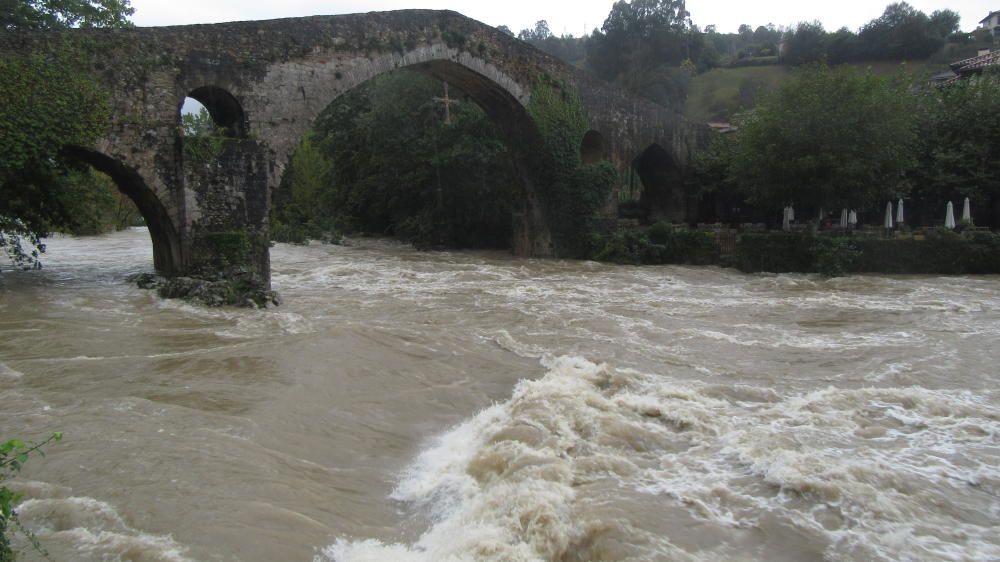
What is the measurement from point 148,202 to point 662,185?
17.7 m

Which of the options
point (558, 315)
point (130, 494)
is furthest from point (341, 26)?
point (130, 494)

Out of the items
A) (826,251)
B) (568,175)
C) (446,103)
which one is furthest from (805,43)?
(826,251)

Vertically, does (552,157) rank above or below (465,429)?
above

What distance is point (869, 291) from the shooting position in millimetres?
14547

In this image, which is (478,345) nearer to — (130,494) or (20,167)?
(130,494)

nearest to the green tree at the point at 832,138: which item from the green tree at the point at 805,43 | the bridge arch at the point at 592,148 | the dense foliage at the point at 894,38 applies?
the bridge arch at the point at 592,148

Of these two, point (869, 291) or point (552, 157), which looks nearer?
point (869, 291)

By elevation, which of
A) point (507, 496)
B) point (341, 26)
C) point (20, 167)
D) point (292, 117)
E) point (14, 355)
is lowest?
point (507, 496)

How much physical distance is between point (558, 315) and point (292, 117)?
21.2 feet

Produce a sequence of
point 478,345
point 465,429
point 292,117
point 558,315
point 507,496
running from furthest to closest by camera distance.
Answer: point 292,117 → point 558,315 → point 478,345 → point 465,429 → point 507,496

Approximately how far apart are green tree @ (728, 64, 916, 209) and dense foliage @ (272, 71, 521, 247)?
723 cm

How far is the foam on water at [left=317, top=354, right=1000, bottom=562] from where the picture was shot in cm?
433

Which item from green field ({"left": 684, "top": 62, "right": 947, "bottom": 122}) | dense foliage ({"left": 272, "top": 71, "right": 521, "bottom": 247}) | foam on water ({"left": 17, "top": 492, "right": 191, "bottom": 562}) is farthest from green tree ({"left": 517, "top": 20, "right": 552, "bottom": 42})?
foam on water ({"left": 17, "top": 492, "right": 191, "bottom": 562})

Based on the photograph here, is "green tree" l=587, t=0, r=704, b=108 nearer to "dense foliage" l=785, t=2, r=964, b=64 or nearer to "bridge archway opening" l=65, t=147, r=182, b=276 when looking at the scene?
"dense foliage" l=785, t=2, r=964, b=64
